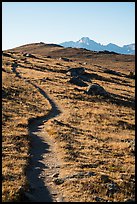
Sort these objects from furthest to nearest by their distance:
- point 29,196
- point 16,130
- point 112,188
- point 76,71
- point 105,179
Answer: point 76,71 → point 16,130 → point 105,179 → point 112,188 → point 29,196

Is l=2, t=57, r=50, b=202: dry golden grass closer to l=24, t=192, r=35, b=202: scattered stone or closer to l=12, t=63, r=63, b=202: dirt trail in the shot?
l=24, t=192, r=35, b=202: scattered stone

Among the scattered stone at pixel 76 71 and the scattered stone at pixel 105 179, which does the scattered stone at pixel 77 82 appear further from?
the scattered stone at pixel 105 179

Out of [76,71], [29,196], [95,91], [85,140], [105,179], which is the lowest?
[29,196]

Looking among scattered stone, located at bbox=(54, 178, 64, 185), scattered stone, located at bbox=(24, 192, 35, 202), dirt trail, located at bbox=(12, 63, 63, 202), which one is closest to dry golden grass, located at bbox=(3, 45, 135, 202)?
scattered stone, located at bbox=(54, 178, 64, 185)

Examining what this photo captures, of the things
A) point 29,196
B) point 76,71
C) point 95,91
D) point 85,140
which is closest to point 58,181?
point 29,196

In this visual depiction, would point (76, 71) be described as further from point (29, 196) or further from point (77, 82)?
point (29, 196)

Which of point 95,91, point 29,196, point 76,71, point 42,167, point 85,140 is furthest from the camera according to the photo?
point 76,71

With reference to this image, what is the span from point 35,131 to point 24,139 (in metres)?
4.89

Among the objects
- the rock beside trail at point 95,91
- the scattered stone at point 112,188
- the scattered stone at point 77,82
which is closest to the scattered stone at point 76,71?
the scattered stone at point 77,82

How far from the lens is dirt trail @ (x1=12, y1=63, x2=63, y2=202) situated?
63.2ft

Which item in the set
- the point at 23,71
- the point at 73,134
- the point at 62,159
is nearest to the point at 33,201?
the point at 62,159

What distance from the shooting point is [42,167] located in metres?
24.1

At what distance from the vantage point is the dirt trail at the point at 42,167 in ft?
63.2

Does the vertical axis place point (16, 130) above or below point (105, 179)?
above
